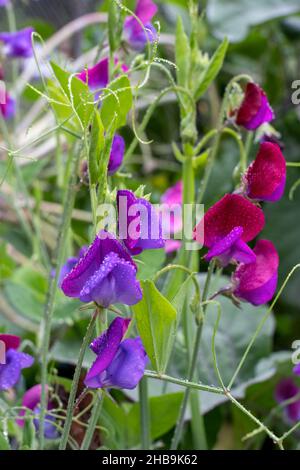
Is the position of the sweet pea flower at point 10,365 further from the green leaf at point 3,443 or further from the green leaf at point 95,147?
the green leaf at point 95,147

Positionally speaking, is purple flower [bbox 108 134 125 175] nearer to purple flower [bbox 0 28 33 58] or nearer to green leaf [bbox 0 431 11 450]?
green leaf [bbox 0 431 11 450]

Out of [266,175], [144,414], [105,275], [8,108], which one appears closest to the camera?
[105,275]

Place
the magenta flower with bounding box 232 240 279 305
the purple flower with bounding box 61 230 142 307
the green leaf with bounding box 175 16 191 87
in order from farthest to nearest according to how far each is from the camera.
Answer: the green leaf with bounding box 175 16 191 87 < the magenta flower with bounding box 232 240 279 305 < the purple flower with bounding box 61 230 142 307

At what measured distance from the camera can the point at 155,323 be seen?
46cm

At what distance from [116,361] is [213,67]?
0.27 m

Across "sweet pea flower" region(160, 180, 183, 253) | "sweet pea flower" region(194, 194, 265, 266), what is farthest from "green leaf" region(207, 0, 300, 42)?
"sweet pea flower" region(194, 194, 265, 266)

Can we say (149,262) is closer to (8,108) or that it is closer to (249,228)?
(249,228)

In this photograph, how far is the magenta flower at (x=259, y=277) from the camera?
51 centimetres

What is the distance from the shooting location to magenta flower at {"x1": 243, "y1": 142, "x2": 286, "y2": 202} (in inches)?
19.1

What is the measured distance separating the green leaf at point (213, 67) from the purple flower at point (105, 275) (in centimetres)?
24

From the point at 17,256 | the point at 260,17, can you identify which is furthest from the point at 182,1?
the point at 17,256

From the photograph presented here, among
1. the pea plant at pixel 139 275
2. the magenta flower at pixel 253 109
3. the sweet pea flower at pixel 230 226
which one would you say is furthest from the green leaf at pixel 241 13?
the sweet pea flower at pixel 230 226

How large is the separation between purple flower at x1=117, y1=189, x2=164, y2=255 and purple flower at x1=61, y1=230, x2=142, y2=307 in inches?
0.8

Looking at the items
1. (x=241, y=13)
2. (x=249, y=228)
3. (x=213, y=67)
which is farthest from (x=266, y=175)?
(x=241, y=13)
